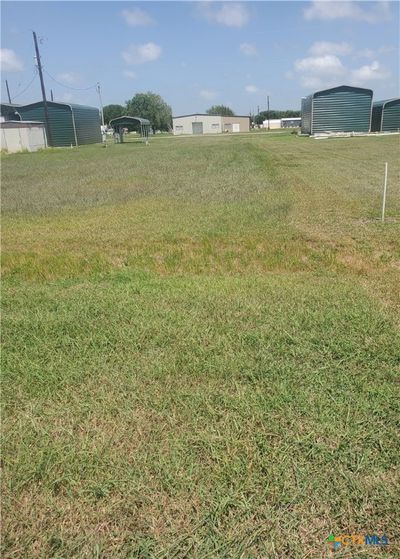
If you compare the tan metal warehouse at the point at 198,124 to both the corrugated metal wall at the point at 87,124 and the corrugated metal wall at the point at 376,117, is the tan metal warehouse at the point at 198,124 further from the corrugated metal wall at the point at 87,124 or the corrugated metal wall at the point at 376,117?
the corrugated metal wall at the point at 376,117

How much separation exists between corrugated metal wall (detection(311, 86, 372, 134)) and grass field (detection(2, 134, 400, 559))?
39.5m

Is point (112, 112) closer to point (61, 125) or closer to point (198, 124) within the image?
point (198, 124)

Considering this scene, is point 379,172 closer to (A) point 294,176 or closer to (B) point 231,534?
(A) point 294,176

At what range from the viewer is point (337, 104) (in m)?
41.0

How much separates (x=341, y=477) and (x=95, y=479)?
1.23 meters

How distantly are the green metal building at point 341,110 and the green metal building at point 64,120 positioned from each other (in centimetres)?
2348

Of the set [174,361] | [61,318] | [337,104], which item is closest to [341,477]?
[174,361]

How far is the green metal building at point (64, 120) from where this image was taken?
135 feet

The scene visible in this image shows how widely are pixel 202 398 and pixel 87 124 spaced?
161 ft

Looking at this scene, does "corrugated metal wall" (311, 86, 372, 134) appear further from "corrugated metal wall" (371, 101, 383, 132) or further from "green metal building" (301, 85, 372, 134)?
"corrugated metal wall" (371, 101, 383, 132)

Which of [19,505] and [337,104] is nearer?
[19,505]

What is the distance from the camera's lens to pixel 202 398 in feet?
8.86

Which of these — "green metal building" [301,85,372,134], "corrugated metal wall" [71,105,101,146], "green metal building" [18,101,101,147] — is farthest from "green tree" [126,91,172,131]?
"green metal building" [301,85,372,134]

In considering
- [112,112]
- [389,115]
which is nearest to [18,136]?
[389,115]
